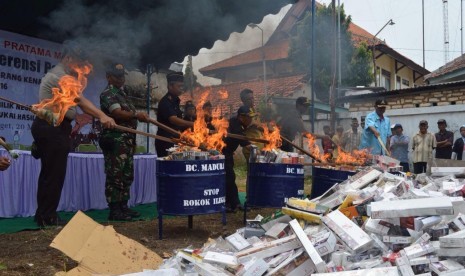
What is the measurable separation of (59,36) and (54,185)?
11.5ft

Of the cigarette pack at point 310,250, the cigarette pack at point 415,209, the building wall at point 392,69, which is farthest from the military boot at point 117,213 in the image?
the building wall at point 392,69

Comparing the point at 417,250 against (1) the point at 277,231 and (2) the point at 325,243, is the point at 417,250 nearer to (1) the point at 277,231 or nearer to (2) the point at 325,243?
(2) the point at 325,243

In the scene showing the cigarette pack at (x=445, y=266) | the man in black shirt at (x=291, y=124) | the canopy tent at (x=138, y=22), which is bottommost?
the cigarette pack at (x=445, y=266)

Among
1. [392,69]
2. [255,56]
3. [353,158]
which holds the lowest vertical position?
[353,158]

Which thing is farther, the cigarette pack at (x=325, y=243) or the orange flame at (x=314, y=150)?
the orange flame at (x=314, y=150)

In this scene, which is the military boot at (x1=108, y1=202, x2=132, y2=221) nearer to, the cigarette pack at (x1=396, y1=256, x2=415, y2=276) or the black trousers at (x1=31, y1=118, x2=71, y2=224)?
the black trousers at (x1=31, y1=118, x2=71, y2=224)

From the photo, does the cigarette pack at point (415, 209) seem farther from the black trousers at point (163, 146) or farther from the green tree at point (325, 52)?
the green tree at point (325, 52)

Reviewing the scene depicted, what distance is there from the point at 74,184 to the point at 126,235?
2.07m

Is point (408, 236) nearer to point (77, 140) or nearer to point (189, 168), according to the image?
point (189, 168)

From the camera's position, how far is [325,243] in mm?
3928

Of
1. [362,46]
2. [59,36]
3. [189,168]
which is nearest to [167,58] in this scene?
[59,36]

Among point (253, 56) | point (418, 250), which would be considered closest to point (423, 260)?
point (418, 250)

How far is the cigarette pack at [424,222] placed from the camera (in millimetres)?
3909

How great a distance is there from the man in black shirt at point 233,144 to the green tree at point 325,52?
819cm
